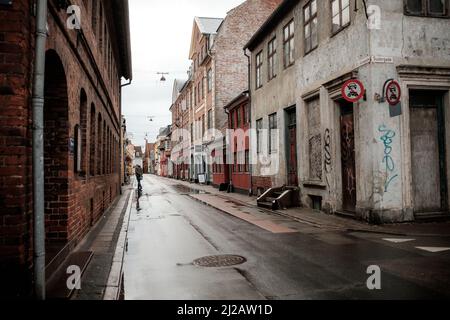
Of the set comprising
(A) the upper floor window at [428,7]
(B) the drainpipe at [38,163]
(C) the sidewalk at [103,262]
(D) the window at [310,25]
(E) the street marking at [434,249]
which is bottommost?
(E) the street marking at [434,249]

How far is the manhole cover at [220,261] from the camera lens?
22.2ft

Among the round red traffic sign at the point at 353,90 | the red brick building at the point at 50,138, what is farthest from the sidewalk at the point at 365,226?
the red brick building at the point at 50,138

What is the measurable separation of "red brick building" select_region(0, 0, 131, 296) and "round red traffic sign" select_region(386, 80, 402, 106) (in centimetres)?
765

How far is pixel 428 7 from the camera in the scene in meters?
11.4

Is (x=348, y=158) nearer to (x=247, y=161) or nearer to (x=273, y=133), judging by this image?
(x=273, y=133)

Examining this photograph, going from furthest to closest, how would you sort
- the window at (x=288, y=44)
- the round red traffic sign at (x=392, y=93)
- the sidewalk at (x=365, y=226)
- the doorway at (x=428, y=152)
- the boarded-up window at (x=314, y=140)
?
the window at (x=288, y=44), the boarded-up window at (x=314, y=140), the doorway at (x=428, y=152), the round red traffic sign at (x=392, y=93), the sidewalk at (x=365, y=226)

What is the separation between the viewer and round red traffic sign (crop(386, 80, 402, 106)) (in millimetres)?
10719

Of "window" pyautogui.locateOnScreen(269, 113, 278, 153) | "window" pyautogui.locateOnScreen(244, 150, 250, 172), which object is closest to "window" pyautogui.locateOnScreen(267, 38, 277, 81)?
"window" pyautogui.locateOnScreen(269, 113, 278, 153)

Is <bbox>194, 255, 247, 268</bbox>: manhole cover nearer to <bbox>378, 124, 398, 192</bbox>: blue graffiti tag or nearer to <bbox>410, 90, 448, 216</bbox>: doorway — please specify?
<bbox>378, 124, 398, 192</bbox>: blue graffiti tag

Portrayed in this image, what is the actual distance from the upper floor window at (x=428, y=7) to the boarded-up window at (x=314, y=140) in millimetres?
4276

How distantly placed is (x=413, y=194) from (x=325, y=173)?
3.02m

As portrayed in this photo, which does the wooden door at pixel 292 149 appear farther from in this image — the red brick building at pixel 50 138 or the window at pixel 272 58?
the red brick building at pixel 50 138
